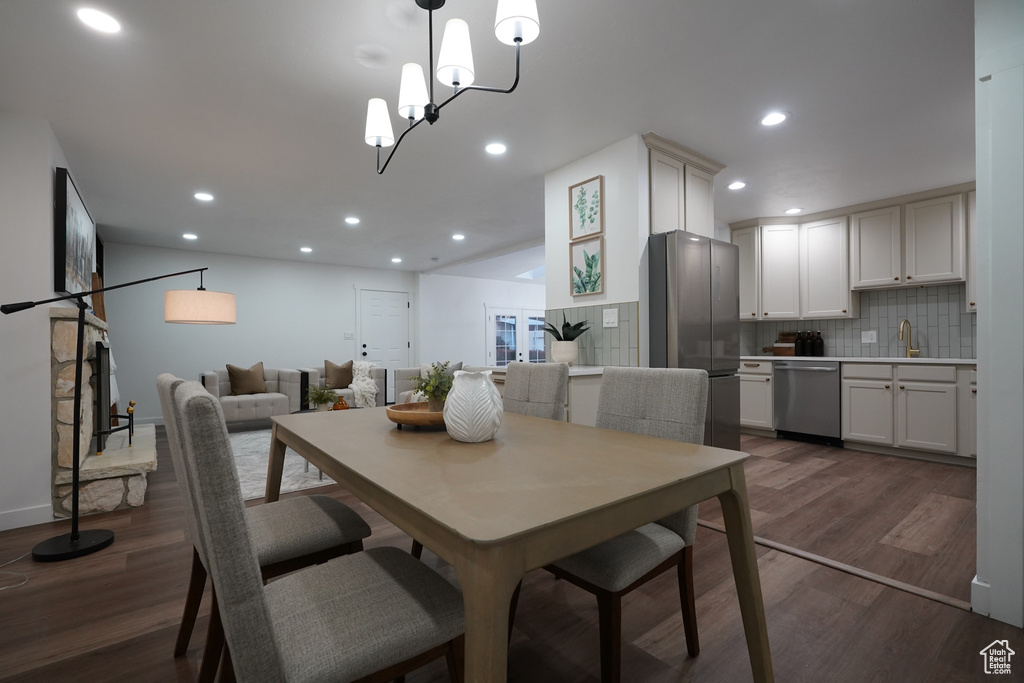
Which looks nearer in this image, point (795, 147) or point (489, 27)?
point (489, 27)

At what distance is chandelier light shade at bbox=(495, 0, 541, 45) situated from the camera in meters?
1.42

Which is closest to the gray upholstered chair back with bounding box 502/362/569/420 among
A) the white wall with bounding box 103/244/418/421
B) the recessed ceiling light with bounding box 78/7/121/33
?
the recessed ceiling light with bounding box 78/7/121/33

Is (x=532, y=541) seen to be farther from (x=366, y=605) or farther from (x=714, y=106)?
(x=714, y=106)

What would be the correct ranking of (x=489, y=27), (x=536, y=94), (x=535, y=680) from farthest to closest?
1. (x=536, y=94)
2. (x=489, y=27)
3. (x=535, y=680)

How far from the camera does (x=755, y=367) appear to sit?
16.6 feet

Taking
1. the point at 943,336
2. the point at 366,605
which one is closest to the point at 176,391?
the point at 366,605

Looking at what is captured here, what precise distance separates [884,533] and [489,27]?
3.17m

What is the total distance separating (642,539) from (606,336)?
221 cm

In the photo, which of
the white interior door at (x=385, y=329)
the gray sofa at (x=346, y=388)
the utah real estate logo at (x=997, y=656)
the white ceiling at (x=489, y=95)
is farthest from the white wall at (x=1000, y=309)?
the white interior door at (x=385, y=329)

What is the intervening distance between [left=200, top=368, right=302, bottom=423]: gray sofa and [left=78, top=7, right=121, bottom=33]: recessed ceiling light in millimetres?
3713

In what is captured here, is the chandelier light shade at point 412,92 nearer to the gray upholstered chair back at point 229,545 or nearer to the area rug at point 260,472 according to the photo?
the gray upholstered chair back at point 229,545

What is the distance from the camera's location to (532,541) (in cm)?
78

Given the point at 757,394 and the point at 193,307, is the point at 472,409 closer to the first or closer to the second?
the point at 193,307

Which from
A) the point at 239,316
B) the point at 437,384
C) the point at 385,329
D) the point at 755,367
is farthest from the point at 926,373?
the point at 239,316
